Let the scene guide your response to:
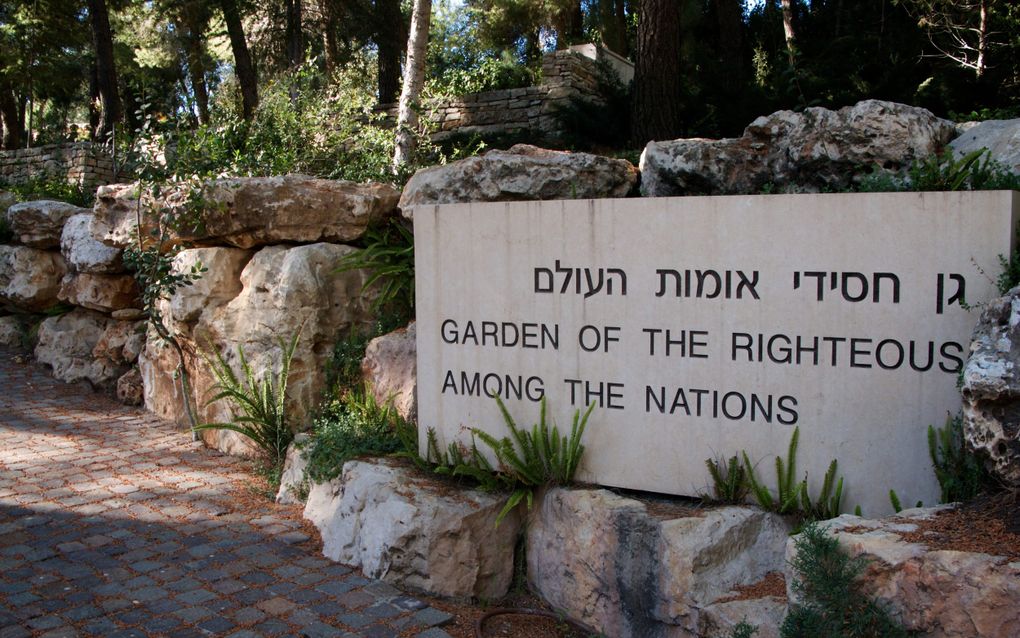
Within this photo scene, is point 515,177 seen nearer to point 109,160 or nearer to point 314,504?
point 314,504

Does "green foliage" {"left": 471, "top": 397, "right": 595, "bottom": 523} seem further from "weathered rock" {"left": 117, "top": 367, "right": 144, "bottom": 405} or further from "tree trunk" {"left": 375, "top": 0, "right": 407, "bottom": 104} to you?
"tree trunk" {"left": 375, "top": 0, "right": 407, "bottom": 104}

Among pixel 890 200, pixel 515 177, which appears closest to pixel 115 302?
pixel 515 177

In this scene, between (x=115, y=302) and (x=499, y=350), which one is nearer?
(x=499, y=350)

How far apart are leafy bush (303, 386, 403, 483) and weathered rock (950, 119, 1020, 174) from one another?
3.48m

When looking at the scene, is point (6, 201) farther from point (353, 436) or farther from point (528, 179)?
point (528, 179)

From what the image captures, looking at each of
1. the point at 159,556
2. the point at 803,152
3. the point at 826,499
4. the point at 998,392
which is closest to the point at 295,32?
the point at 803,152

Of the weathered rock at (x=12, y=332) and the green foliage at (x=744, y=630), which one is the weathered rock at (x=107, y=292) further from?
the green foliage at (x=744, y=630)

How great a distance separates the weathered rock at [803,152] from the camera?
15.2ft

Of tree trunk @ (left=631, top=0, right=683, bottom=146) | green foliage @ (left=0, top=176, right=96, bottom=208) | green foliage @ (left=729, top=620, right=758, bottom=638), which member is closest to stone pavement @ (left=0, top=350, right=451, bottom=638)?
green foliage @ (left=729, top=620, right=758, bottom=638)

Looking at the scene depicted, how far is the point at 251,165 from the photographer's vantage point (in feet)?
26.8

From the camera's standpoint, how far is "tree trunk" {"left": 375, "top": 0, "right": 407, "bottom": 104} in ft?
→ 50.3

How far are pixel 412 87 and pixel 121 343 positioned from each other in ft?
12.8

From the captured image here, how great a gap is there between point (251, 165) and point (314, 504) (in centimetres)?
414

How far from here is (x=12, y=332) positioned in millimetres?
9305
